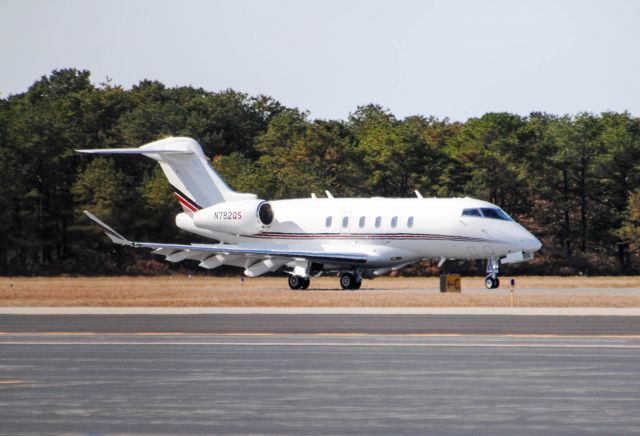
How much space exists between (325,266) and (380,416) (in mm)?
39675

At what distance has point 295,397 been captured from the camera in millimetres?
16391

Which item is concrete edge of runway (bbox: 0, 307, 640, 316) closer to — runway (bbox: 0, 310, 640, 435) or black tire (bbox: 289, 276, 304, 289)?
runway (bbox: 0, 310, 640, 435)

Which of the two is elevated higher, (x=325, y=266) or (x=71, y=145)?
(x=71, y=145)

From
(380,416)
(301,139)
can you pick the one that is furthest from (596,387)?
(301,139)

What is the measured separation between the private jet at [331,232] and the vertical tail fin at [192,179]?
5 centimetres

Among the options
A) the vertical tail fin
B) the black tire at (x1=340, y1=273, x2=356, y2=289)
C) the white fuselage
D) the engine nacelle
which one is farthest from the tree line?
the black tire at (x1=340, y1=273, x2=356, y2=289)

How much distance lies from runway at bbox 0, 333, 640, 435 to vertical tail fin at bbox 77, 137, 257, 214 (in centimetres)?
3323

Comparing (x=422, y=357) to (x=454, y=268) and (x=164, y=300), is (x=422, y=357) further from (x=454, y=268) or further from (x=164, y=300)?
Result: (x=454, y=268)

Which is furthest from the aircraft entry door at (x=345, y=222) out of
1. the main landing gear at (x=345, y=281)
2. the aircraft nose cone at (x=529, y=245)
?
the aircraft nose cone at (x=529, y=245)

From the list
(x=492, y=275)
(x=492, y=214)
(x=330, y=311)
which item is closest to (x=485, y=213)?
(x=492, y=214)

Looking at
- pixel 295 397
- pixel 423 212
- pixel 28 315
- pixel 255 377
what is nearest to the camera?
pixel 295 397

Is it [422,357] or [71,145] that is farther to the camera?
[71,145]

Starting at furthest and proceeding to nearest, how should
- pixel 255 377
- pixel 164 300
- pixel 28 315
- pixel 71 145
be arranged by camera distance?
pixel 71 145
pixel 164 300
pixel 28 315
pixel 255 377

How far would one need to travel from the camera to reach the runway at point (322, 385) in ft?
46.1
